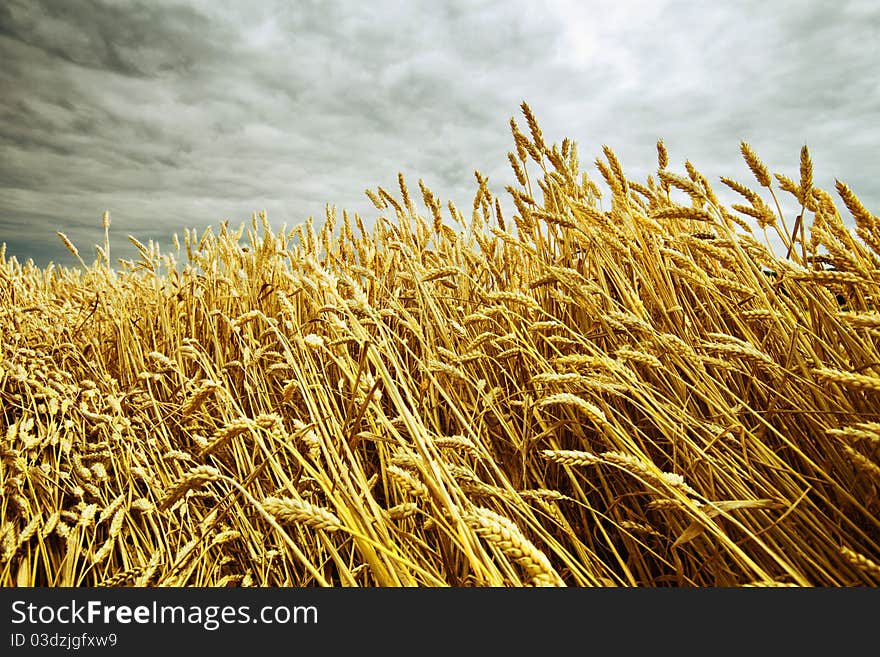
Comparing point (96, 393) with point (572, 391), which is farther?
point (96, 393)

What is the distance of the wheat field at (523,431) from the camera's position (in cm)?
75

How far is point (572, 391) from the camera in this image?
1.19 m

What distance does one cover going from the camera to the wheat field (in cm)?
75

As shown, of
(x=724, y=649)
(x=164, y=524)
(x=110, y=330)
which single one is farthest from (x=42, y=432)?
(x=724, y=649)

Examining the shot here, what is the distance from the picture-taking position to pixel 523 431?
1.16 meters

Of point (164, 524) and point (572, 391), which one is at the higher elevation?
point (572, 391)

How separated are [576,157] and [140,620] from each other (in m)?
1.90

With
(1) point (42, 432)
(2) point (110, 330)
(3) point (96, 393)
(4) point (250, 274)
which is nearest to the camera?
(1) point (42, 432)

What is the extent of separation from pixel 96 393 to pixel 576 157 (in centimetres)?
190

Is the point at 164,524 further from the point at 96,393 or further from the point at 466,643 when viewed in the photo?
the point at 466,643

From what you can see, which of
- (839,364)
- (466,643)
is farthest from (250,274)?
(839,364)

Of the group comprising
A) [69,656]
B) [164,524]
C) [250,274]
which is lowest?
[69,656]

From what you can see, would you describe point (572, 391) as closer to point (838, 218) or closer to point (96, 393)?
point (838, 218)

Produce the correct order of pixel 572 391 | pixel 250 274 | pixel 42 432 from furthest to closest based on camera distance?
pixel 250 274, pixel 42 432, pixel 572 391
